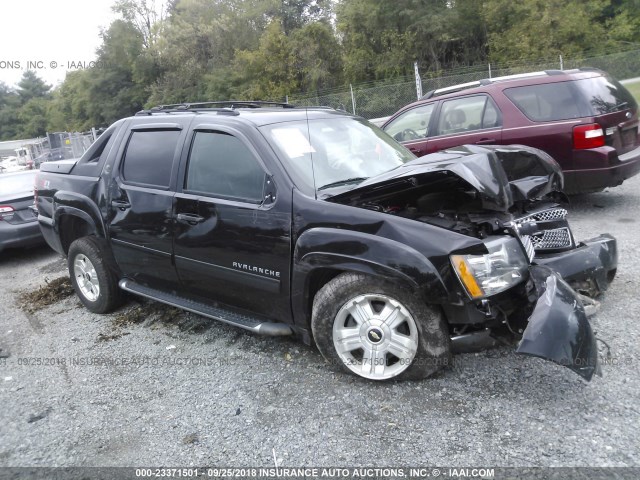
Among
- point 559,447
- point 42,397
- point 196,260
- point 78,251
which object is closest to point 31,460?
point 42,397

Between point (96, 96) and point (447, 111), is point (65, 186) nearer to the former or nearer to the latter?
point (447, 111)

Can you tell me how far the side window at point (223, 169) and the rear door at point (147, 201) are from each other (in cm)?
20

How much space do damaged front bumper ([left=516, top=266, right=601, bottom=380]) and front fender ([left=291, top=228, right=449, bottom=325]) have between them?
0.48m

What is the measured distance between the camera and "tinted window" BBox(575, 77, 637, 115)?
19.4 ft

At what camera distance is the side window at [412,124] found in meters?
7.16

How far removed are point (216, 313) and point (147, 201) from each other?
43.6 inches

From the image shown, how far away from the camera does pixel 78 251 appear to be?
4.96 m

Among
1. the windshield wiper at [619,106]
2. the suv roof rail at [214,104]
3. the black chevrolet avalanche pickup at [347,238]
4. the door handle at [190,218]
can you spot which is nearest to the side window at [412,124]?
the windshield wiper at [619,106]

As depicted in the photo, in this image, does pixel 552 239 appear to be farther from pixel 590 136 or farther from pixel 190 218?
pixel 590 136

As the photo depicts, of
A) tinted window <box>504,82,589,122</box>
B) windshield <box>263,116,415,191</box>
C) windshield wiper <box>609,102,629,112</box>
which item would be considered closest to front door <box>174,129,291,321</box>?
windshield <box>263,116,415,191</box>

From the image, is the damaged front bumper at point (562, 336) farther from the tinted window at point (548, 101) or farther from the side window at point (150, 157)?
the tinted window at point (548, 101)

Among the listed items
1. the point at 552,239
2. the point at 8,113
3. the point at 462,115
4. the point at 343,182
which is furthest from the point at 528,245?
the point at 8,113

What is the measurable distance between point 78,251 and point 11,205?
3118 millimetres

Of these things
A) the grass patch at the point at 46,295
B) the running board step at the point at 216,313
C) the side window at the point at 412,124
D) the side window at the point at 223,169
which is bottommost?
the grass patch at the point at 46,295
